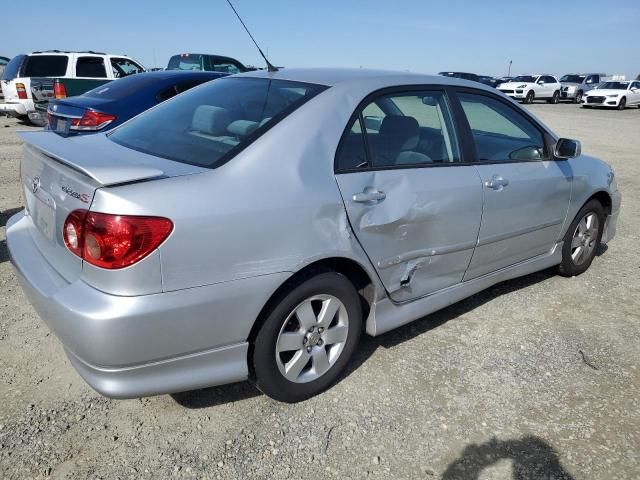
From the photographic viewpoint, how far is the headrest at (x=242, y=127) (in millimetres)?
2443

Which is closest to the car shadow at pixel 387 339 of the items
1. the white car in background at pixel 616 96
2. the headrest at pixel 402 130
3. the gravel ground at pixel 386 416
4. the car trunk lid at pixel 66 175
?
the gravel ground at pixel 386 416

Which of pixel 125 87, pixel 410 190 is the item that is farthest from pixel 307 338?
pixel 125 87

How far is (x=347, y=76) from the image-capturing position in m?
2.84

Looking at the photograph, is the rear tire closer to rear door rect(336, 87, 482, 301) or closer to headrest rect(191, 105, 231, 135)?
rear door rect(336, 87, 482, 301)

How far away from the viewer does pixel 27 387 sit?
263 centimetres

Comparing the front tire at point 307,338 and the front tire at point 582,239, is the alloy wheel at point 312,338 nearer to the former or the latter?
the front tire at point 307,338

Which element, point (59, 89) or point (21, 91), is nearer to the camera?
point (59, 89)

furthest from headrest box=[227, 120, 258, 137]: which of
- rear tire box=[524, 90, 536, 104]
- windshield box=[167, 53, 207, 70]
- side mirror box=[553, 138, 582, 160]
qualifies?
rear tire box=[524, 90, 536, 104]

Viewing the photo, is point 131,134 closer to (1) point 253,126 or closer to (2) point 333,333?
(1) point 253,126

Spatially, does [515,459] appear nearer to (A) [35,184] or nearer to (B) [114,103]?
(A) [35,184]

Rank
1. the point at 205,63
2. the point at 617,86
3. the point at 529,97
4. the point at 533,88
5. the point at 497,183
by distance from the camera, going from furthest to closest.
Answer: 1. the point at 529,97
2. the point at 533,88
3. the point at 617,86
4. the point at 205,63
5. the point at 497,183

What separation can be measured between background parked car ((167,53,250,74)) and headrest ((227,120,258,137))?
10852 millimetres

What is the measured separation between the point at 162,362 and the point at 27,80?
38.7ft

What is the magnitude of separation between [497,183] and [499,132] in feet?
1.86
